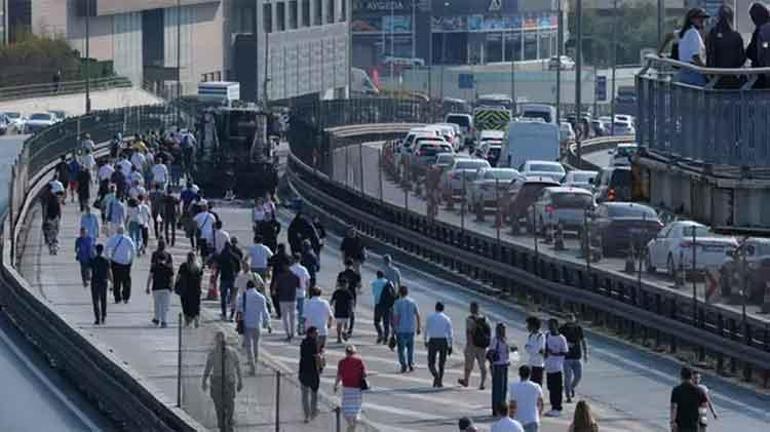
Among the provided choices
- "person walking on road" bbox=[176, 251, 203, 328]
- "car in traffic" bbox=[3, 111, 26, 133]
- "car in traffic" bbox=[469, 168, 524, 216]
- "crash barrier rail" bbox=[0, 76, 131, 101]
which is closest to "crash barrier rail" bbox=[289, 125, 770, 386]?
"car in traffic" bbox=[469, 168, 524, 216]

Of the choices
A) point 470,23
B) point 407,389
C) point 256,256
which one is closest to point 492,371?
point 407,389

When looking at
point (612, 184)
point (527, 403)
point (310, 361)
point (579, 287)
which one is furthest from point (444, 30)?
point (527, 403)

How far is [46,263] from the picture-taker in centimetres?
4906

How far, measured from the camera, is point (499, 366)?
105 ft

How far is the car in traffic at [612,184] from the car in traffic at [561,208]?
145 cm

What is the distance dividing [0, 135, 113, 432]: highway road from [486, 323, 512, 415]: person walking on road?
14.8ft

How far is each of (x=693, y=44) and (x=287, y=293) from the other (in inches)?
620

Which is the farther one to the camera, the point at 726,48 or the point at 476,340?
the point at 476,340

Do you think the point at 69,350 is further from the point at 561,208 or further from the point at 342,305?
the point at 561,208

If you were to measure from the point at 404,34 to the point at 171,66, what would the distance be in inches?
1985

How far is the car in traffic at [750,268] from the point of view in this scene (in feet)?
116


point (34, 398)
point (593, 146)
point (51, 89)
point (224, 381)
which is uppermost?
point (224, 381)

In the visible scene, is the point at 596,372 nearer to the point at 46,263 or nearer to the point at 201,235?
the point at 201,235

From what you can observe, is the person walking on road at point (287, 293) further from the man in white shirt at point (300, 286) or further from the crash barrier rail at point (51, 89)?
the crash barrier rail at point (51, 89)
